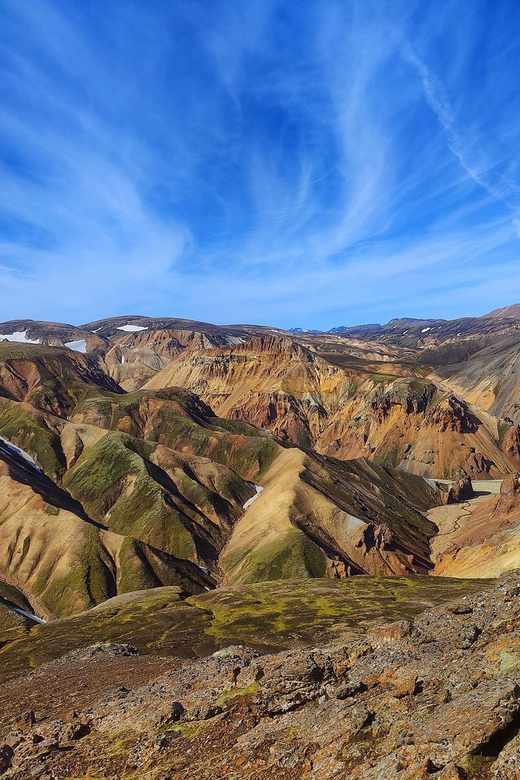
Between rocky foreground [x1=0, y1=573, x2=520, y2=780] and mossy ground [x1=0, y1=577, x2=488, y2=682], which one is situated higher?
rocky foreground [x1=0, y1=573, x2=520, y2=780]

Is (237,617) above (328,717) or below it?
below

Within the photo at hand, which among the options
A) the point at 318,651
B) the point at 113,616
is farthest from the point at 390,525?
the point at 318,651

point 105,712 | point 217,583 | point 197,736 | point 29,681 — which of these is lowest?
point 217,583

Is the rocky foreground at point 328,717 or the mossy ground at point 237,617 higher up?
the rocky foreground at point 328,717

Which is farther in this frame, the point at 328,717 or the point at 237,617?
the point at 237,617

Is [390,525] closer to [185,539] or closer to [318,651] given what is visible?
[185,539]

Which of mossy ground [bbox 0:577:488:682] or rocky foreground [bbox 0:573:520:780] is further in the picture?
mossy ground [bbox 0:577:488:682]

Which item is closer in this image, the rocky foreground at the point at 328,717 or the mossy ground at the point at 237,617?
the rocky foreground at the point at 328,717

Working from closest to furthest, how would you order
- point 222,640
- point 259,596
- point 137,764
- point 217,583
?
1. point 137,764
2. point 222,640
3. point 259,596
4. point 217,583
